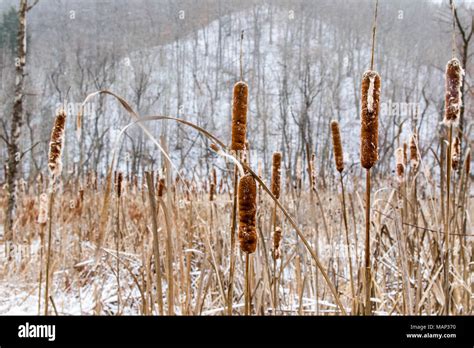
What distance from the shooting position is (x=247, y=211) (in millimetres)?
370

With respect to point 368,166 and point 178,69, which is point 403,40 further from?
point 368,166

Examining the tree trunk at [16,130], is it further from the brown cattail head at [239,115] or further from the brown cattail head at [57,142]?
the brown cattail head at [239,115]

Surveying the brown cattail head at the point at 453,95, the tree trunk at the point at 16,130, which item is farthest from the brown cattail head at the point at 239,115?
the tree trunk at the point at 16,130

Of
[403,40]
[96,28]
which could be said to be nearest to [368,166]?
[96,28]

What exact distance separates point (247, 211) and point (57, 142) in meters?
0.25

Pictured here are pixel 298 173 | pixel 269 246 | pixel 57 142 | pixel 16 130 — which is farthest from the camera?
pixel 16 130

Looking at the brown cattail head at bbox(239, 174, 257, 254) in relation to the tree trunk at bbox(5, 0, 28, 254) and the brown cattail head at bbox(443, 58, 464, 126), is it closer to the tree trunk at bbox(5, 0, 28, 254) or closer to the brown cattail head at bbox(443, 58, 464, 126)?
the brown cattail head at bbox(443, 58, 464, 126)

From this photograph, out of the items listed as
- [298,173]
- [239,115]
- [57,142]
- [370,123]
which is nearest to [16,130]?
[298,173]

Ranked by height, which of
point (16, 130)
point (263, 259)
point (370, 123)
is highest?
point (16, 130)

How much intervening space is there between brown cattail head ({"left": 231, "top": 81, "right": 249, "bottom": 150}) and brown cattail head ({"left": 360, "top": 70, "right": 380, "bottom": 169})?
4.7 inches

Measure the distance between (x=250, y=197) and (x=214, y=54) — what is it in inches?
115

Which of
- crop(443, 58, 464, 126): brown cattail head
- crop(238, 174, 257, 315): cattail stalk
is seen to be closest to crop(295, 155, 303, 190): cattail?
crop(443, 58, 464, 126): brown cattail head

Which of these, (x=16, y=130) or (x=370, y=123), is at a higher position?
(x=16, y=130)

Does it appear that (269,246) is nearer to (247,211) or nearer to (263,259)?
(263,259)
